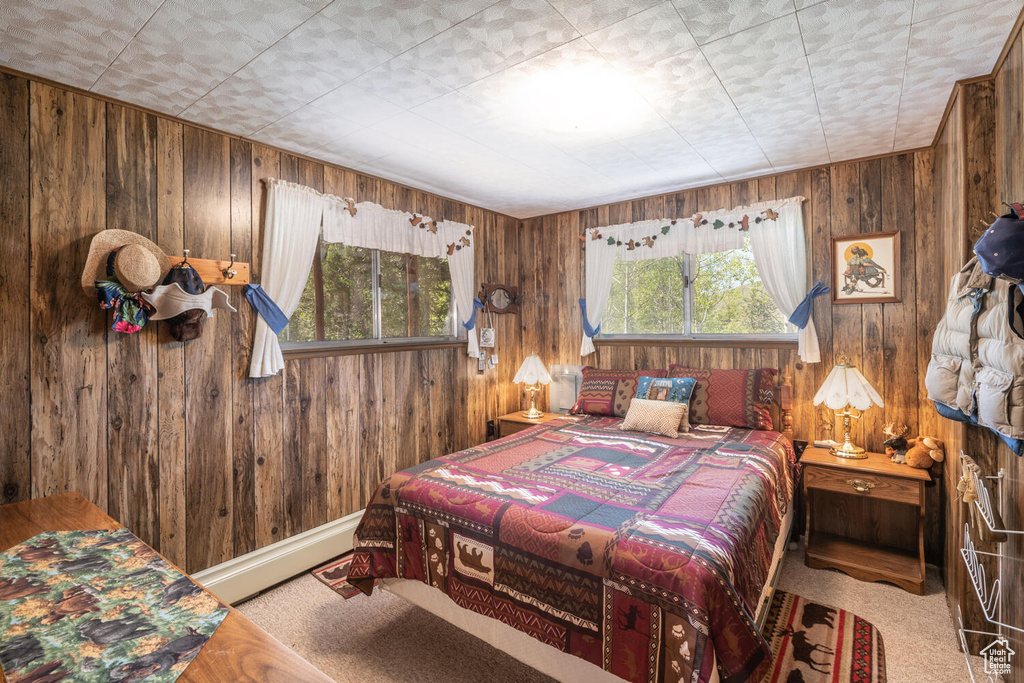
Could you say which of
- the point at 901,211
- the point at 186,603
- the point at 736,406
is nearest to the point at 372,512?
the point at 186,603

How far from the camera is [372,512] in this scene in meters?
2.37

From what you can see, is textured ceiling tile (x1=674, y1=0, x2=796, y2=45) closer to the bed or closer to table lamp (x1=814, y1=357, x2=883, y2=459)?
the bed

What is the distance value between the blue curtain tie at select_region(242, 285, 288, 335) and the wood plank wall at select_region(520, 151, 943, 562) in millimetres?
2727

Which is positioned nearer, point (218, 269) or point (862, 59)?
point (862, 59)

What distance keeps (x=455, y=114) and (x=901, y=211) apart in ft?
9.32

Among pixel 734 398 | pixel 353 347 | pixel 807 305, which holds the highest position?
pixel 807 305

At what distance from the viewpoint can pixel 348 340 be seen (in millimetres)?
3355

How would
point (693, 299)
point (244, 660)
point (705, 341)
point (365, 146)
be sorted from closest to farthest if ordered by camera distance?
point (244, 660) < point (365, 146) < point (705, 341) < point (693, 299)

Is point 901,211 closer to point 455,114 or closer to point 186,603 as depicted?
point 455,114

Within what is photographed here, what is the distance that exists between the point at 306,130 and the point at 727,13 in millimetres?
2119

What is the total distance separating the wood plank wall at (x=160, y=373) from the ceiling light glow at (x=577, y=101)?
1.50m

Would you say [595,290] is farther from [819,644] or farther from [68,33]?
[68,33]

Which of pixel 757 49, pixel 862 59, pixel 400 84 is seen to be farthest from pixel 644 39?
pixel 400 84

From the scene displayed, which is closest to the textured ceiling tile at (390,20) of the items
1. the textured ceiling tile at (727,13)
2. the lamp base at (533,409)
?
the textured ceiling tile at (727,13)
